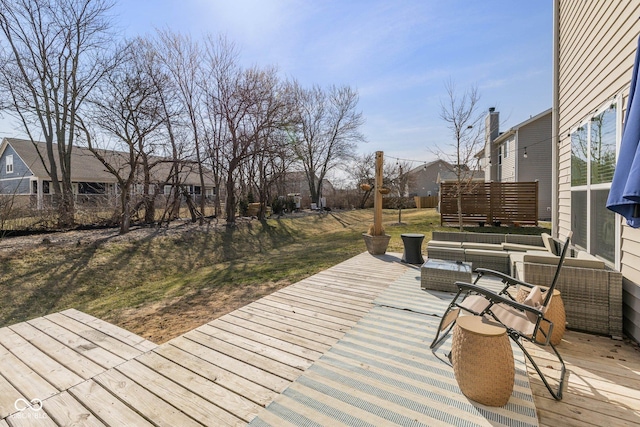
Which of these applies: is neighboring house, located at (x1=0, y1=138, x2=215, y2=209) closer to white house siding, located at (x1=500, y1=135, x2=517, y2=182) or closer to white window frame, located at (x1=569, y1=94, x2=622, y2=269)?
white window frame, located at (x1=569, y1=94, x2=622, y2=269)

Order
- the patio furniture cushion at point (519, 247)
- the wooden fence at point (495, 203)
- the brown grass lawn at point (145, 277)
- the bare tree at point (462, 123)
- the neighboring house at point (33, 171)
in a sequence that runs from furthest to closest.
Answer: the neighboring house at point (33, 171)
the wooden fence at point (495, 203)
the bare tree at point (462, 123)
the patio furniture cushion at point (519, 247)
the brown grass lawn at point (145, 277)

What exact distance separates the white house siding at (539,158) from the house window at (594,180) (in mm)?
10721

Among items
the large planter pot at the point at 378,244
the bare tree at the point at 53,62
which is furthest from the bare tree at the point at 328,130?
the large planter pot at the point at 378,244

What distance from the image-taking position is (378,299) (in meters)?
3.59

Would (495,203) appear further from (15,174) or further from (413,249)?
(15,174)

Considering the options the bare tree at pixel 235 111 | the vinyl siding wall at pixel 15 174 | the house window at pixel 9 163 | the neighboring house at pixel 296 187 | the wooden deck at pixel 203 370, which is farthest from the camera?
the neighboring house at pixel 296 187

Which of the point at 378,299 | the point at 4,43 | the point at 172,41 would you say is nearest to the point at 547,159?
the point at 378,299

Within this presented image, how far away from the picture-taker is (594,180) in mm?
3576

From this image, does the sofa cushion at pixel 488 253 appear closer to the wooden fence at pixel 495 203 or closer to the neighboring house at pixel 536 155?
the wooden fence at pixel 495 203

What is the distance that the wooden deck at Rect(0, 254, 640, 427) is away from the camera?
1776 millimetres

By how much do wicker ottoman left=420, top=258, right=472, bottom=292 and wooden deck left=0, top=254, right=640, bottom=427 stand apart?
109cm

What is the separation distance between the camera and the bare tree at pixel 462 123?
31.3ft

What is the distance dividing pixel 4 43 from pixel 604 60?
15.1 metres

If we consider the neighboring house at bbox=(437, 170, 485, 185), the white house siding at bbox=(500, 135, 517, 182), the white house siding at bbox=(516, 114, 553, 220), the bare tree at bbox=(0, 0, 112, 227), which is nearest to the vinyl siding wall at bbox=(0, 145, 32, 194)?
the bare tree at bbox=(0, 0, 112, 227)
